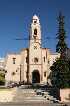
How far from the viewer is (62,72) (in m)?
42.6

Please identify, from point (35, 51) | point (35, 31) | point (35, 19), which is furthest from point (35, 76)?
point (35, 19)

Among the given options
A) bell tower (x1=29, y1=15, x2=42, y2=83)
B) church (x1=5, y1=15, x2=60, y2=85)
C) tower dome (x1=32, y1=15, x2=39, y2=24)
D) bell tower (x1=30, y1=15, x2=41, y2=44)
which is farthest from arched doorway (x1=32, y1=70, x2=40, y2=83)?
tower dome (x1=32, y1=15, x2=39, y2=24)

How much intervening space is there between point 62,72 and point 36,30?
37.3 m

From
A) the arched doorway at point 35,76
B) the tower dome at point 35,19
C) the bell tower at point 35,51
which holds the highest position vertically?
the tower dome at point 35,19

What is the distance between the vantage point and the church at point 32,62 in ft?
258

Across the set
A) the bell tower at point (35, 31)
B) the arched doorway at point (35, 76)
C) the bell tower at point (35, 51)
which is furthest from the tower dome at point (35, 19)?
the arched doorway at point (35, 76)

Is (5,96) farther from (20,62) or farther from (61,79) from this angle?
(20,62)

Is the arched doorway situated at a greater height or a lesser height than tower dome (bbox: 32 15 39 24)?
lesser

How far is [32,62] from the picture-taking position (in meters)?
79.1

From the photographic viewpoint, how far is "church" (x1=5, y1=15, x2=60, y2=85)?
3095 inches

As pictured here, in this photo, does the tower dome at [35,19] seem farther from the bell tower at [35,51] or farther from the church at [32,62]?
the bell tower at [35,51]

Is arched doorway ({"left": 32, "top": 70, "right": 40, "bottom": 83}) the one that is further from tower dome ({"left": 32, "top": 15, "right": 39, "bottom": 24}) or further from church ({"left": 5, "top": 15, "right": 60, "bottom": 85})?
tower dome ({"left": 32, "top": 15, "right": 39, "bottom": 24})

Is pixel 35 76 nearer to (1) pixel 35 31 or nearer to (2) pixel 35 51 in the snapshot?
(2) pixel 35 51

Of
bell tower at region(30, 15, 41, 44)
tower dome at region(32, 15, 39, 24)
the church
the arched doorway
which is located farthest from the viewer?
the arched doorway
